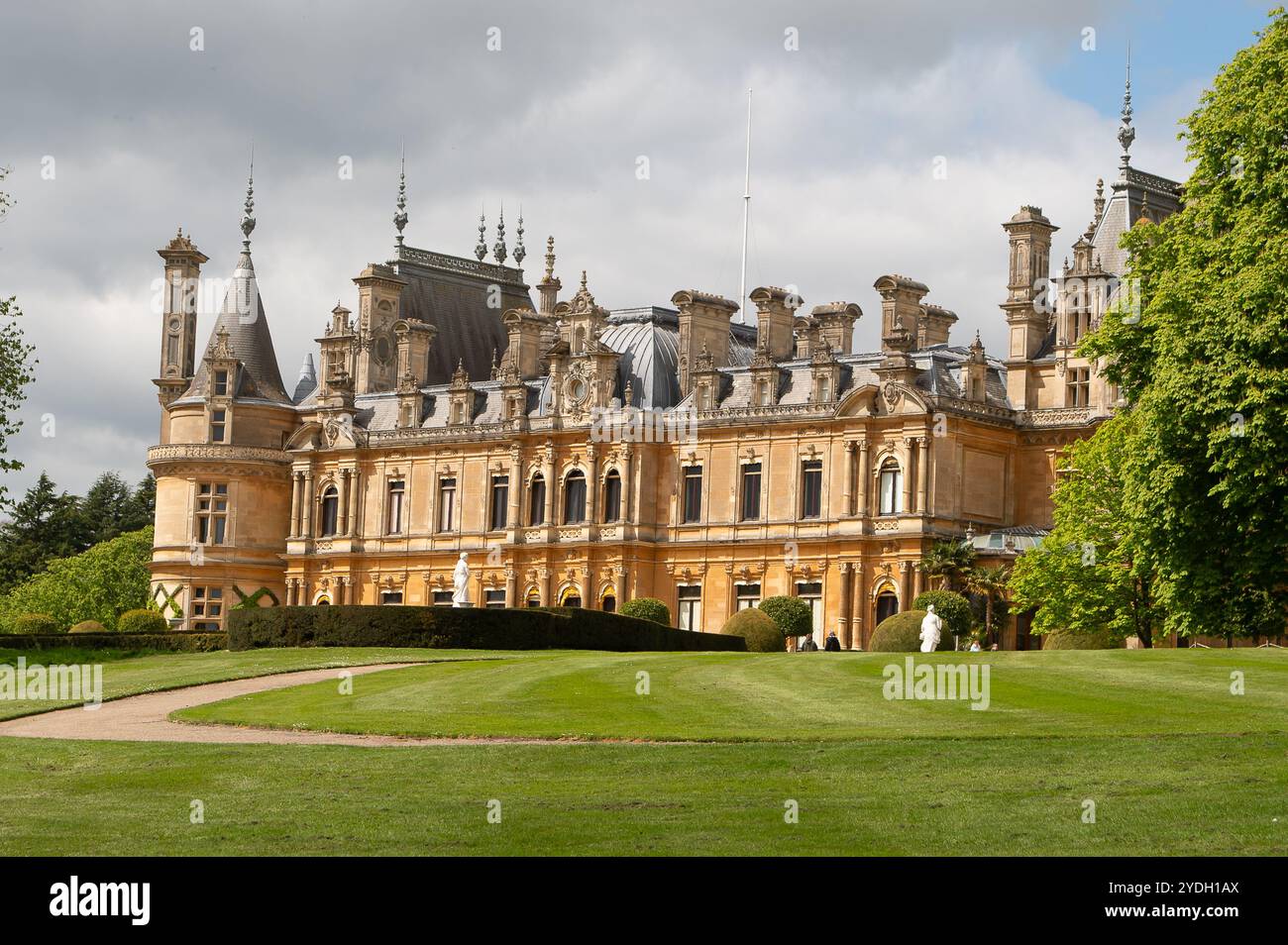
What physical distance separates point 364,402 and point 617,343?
Result: 13163 mm

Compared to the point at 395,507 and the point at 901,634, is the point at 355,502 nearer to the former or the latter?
the point at 395,507

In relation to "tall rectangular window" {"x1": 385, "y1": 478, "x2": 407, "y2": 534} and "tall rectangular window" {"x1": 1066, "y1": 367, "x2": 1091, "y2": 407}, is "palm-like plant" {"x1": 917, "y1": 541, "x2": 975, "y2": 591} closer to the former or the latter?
"tall rectangular window" {"x1": 1066, "y1": 367, "x2": 1091, "y2": 407}

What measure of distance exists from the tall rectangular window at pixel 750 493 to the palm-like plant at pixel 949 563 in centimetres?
870

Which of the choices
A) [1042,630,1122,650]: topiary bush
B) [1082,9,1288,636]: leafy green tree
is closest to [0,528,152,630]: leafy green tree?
[1042,630,1122,650]: topiary bush

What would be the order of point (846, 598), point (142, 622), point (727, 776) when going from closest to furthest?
point (727, 776)
point (142, 622)
point (846, 598)

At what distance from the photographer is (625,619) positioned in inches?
2437

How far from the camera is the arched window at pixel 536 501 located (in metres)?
85.2

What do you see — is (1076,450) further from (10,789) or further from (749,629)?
(10,789)

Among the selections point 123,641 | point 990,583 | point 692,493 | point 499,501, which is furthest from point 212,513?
point 990,583

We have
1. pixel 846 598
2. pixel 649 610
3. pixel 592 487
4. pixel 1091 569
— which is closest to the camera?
pixel 1091 569

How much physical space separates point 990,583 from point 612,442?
1757 cm

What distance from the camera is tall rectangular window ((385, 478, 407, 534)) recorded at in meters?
89.0

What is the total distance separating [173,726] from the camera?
119 feet
